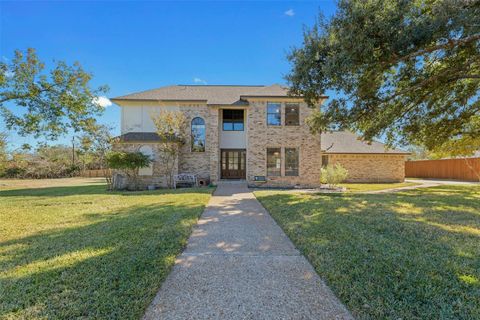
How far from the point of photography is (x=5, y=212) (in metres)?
6.90

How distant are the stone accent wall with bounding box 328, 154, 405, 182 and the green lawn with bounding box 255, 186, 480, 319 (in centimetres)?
1253

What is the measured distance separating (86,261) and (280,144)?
12318mm

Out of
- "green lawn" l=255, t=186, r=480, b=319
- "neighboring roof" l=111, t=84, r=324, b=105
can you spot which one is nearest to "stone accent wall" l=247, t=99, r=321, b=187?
"neighboring roof" l=111, t=84, r=324, b=105

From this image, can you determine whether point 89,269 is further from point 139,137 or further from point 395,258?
point 139,137

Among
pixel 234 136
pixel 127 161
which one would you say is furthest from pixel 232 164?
pixel 127 161

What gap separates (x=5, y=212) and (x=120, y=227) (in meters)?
4.92

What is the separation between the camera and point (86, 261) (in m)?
3.35

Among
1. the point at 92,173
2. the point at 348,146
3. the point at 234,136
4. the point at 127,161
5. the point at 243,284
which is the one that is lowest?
the point at 243,284

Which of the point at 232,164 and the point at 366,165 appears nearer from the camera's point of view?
the point at 232,164

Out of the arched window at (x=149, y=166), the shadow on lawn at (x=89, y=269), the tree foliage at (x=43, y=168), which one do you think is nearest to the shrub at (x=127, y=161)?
the arched window at (x=149, y=166)

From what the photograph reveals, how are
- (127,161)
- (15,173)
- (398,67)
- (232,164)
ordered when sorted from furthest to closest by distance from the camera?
(15,173) < (232,164) < (127,161) < (398,67)

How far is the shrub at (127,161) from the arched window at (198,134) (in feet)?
10.3

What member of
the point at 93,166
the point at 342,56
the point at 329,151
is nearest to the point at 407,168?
the point at 329,151

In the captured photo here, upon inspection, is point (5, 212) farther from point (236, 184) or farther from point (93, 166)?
point (93, 166)
